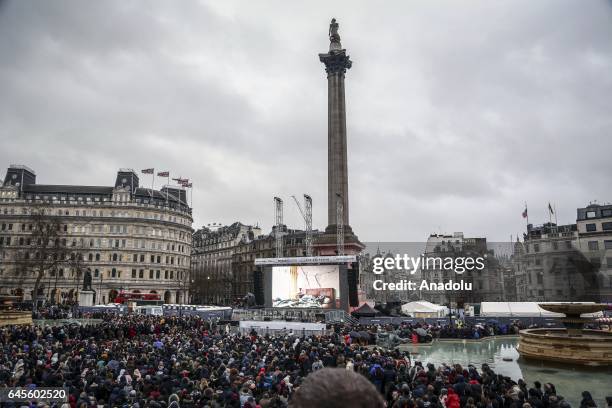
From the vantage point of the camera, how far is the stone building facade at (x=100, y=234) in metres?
84.3

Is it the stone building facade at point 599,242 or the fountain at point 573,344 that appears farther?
the stone building facade at point 599,242

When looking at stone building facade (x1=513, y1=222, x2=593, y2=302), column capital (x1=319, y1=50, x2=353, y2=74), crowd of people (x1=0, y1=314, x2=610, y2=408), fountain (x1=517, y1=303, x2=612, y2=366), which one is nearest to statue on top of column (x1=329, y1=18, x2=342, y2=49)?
column capital (x1=319, y1=50, x2=353, y2=74)

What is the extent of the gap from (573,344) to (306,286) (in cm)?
3077

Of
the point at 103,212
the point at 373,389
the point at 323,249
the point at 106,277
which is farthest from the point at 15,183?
the point at 373,389

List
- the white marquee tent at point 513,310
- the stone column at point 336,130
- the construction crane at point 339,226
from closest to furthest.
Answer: the white marquee tent at point 513,310
the construction crane at point 339,226
the stone column at point 336,130

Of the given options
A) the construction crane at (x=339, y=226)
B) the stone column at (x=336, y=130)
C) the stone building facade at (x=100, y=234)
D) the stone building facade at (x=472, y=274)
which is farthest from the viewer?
the stone building facade at (x=472, y=274)

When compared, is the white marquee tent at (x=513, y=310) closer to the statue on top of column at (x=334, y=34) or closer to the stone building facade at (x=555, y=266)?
the stone building facade at (x=555, y=266)

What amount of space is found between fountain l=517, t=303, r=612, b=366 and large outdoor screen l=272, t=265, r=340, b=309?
85.5 ft

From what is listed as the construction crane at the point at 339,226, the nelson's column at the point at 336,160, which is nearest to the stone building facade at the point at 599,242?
the nelson's column at the point at 336,160

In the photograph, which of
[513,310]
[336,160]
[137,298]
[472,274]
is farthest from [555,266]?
[137,298]

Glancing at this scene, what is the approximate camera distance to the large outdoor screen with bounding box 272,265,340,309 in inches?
1889

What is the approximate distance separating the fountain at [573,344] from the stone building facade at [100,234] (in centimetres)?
7955

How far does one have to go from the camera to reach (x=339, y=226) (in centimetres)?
5906

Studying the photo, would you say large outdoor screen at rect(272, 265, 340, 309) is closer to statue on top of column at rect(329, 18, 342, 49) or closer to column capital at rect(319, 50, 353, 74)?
column capital at rect(319, 50, 353, 74)
